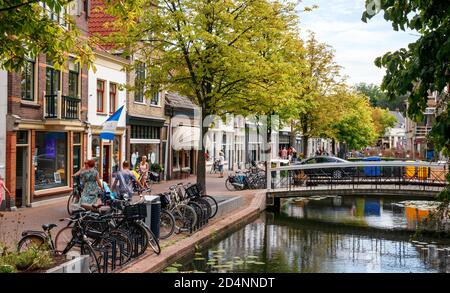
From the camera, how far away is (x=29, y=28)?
28.5ft

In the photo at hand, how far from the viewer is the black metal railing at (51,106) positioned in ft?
65.5

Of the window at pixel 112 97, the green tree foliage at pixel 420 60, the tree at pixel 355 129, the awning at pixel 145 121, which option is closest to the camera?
the green tree foliage at pixel 420 60

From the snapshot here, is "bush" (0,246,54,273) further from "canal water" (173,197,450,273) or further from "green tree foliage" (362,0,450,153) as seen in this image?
"green tree foliage" (362,0,450,153)

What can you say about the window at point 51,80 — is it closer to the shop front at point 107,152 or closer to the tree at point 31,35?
the shop front at point 107,152

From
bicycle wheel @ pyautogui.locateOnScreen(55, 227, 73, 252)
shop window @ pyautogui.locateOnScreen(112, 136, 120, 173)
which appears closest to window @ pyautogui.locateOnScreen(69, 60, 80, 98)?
shop window @ pyautogui.locateOnScreen(112, 136, 120, 173)

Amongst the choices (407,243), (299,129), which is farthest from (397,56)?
(299,129)

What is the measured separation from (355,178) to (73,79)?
14.2 meters

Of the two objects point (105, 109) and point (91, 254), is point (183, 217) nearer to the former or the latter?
point (91, 254)

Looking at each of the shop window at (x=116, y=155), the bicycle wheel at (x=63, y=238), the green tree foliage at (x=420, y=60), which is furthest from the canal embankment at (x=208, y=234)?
the shop window at (x=116, y=155)

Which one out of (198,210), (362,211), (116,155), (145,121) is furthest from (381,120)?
(198,210)

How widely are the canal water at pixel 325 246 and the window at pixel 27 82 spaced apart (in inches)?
341

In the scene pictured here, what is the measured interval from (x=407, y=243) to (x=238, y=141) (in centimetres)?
3193

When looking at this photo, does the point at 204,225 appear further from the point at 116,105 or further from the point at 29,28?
the point at 116,105

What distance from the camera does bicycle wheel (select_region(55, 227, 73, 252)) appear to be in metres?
10.1
